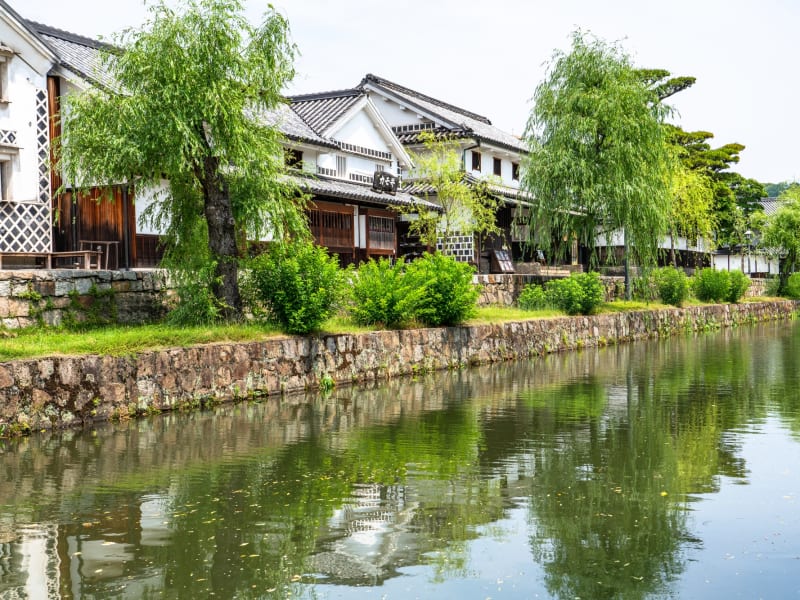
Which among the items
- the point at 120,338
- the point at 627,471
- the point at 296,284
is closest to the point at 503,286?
the point at 296,284

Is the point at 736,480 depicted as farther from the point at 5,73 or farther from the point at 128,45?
the point at 5,73

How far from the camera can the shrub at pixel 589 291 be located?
1287 inches

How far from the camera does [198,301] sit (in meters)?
19.0

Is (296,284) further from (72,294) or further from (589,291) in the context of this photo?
(589,291)

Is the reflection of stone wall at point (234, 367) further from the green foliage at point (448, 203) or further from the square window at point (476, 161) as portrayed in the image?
the square window at point (476, 161)

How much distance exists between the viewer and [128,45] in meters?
18.2

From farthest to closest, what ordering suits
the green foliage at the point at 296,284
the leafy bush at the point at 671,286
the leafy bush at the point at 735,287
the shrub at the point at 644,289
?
the leafy bush at the point at 735,287, the leafy bush at the point at 671,286, the shrub at the point at 644,289, the green foliage at the point at 296,284

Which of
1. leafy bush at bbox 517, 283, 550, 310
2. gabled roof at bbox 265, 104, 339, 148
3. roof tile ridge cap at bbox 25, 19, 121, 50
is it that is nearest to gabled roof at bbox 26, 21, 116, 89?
roof tile ridge cap at bbox 25, 19, 121, 50

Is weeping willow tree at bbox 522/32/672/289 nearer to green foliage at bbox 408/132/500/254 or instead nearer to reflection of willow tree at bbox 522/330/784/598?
green foliage at bbox 408/132/500/254

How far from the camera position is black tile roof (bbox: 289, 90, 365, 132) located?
1372 inches

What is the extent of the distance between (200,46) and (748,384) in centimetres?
1411

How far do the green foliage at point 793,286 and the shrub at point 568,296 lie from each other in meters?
30.7

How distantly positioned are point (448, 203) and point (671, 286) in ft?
39.1

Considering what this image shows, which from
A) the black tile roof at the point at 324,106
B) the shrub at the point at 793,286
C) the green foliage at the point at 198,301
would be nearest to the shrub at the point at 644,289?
the black tile roof at the point at 324,106
